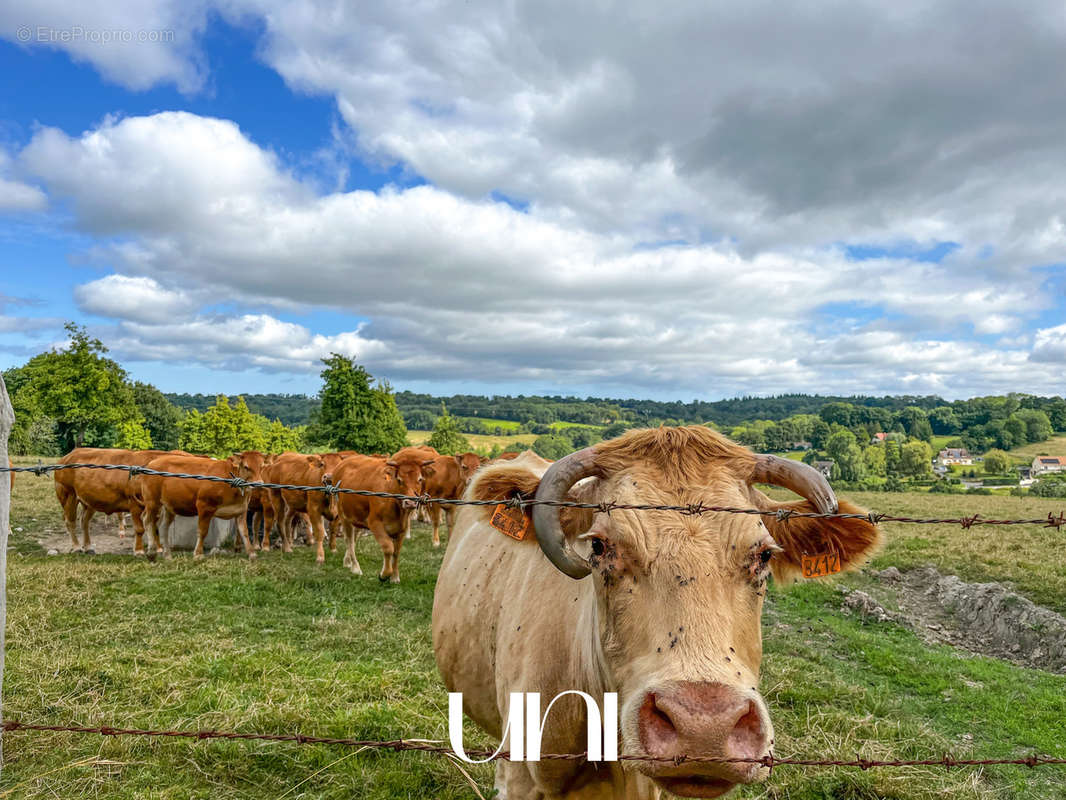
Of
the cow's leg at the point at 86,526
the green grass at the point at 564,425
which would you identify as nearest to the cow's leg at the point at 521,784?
the cow's leg at the point at 86,526

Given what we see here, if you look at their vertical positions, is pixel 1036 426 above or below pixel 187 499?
above

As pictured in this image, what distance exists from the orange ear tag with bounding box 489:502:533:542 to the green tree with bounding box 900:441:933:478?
6966 centimetres

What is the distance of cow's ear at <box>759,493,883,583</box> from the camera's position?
10.2 feet

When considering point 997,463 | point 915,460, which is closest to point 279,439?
point 915,460

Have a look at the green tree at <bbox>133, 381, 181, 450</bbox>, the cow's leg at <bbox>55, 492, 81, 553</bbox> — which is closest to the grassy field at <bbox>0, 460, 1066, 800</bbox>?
the cow's leg at <bbox>55, 492, 81, 553</bbox>

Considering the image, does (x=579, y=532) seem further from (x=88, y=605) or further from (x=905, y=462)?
(x=905, y=462)

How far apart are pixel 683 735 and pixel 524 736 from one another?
1347mm

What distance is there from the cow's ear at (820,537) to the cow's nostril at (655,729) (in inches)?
52.4

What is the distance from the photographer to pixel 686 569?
236cm

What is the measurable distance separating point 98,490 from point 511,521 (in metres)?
14.6

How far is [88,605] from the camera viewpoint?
372 inches

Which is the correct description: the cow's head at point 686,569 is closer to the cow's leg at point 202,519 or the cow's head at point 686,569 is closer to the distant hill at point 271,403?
the cow's leg at point 202,519

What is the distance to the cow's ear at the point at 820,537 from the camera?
3107mm

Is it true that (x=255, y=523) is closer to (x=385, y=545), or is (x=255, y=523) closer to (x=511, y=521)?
(x=385, y=545)
